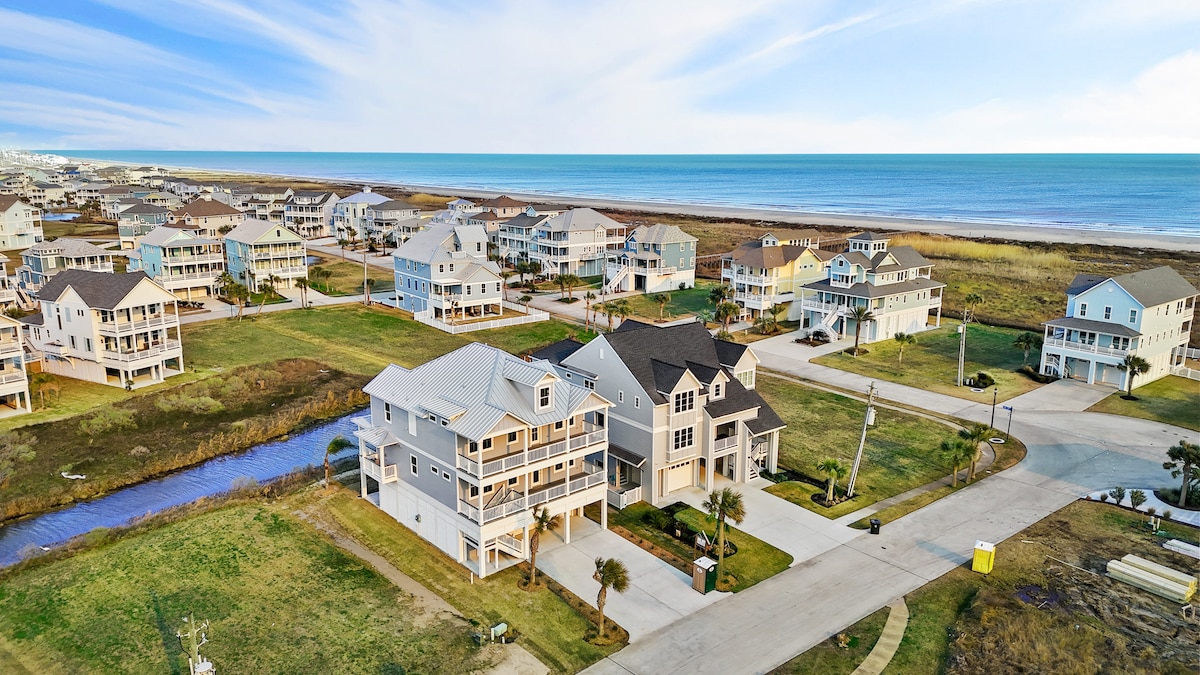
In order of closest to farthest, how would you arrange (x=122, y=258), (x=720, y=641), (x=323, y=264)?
(x=720, y=641) → (x=122, y=258) → (x=323, y=264)

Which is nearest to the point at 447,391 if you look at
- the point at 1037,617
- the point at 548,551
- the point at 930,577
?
the point at 548,551

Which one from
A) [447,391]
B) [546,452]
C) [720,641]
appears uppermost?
[447,391]

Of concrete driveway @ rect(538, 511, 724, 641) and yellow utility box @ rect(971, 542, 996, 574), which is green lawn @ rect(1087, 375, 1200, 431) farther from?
concrete driveway @ rect(538, 511, 724, 641)

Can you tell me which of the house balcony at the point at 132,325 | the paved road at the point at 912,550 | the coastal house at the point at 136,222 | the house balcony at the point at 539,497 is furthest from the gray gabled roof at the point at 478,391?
the coastal house at the point at 136,222

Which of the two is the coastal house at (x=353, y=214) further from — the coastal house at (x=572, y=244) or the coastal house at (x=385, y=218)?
the coastal house at (x=572, y=244)

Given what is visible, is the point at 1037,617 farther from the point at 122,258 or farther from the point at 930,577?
the point at 122,258

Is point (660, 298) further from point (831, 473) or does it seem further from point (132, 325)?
point (132, 325)

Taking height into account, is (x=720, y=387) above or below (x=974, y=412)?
above
